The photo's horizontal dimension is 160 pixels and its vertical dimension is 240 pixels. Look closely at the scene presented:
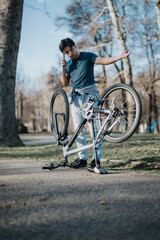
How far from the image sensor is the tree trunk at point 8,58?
Answer: 9.60 m

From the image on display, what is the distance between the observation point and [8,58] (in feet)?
31.8

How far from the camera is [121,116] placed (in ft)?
12.2

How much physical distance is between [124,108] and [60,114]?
4.73 ft

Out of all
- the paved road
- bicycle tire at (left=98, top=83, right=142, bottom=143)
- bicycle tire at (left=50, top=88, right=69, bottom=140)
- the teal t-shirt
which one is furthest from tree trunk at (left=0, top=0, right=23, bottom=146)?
the paved road

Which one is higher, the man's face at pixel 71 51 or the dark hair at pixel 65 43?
the dark hair at pixel 65 43

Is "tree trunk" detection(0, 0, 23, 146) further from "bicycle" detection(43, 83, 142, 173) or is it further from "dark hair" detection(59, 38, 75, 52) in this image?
"dark hair" detection(59, 38, 75, 52)

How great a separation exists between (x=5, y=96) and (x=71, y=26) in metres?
12.0

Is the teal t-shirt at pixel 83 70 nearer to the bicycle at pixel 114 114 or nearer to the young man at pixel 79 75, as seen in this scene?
the young man at pixel 79 75

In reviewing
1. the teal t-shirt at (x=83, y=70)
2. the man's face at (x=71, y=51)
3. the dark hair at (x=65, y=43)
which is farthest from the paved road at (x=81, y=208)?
the dark hair at (x=65, y=43)

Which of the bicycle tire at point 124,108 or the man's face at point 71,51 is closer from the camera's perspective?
the bicycle tire at point 124,108

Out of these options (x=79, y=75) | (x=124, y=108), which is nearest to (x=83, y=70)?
(x=79, y=75)

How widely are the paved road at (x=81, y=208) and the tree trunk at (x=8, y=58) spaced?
651cm

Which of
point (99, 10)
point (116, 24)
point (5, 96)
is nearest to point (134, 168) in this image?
point (5, 96)

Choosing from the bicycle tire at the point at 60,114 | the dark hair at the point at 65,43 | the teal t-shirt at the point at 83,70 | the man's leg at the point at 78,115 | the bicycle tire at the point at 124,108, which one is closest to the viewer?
the bicycle tire at the point at 124,108
